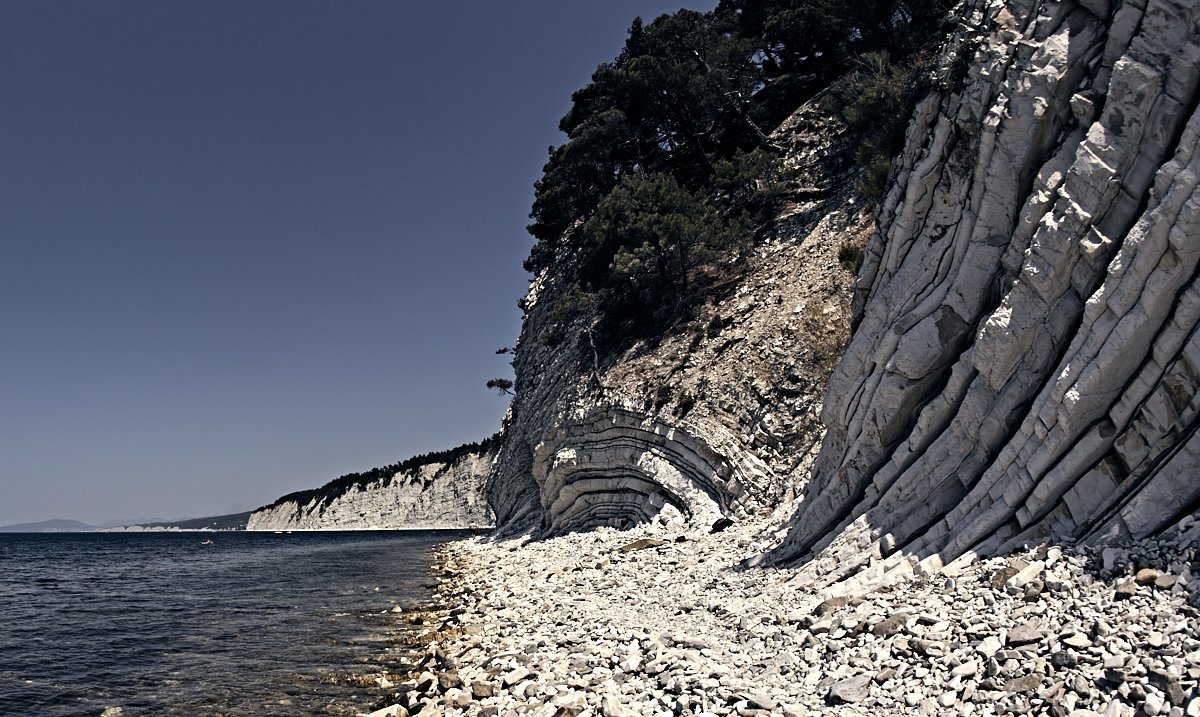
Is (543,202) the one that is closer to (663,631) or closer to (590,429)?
(590,429)

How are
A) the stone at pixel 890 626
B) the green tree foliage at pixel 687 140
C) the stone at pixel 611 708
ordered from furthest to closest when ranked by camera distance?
the green tree foliage at pixel 687 140 → the stone at pixel 890 626 → the stone at pixel 611 708

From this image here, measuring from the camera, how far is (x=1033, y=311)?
12023mm

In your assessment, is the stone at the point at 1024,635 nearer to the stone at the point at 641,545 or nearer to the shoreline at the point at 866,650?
the shoreline at the point at 866,650

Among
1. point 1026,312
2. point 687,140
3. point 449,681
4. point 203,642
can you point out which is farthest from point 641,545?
point 687,140

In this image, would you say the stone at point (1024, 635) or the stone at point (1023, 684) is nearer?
the stone at point (1023, 684)

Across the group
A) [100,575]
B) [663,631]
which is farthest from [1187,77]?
[100,575]

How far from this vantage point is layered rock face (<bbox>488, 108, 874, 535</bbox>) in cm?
2611

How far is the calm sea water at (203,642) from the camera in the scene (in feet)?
47.1

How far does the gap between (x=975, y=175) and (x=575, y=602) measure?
1393 centimetres

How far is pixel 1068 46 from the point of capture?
12406 millimetres

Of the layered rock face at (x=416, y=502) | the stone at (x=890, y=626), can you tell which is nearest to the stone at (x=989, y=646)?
the stone at (x=890, y=626)

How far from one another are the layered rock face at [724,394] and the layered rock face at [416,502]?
7297 cm

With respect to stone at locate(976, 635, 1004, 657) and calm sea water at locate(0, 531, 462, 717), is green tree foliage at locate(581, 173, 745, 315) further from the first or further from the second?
stone at locate(976, 635, 1004, 657)

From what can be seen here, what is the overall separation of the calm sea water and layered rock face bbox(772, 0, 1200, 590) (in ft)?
36.9
